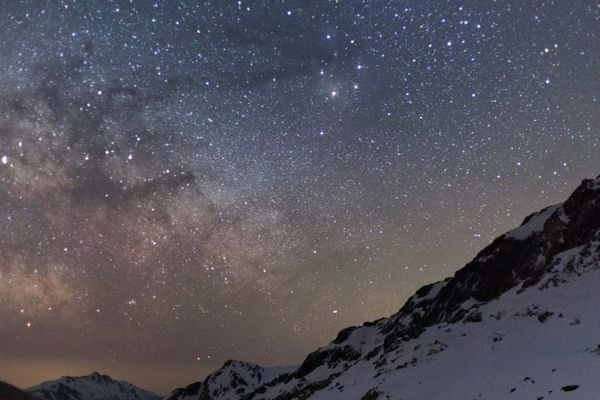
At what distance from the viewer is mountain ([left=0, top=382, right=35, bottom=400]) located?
5730 mm

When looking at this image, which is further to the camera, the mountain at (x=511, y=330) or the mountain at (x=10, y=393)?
the mountain at (x=511, y=330)

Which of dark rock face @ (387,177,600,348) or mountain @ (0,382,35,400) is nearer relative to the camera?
mountain @ (0,382,35,400)

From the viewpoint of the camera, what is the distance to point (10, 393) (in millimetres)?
5840

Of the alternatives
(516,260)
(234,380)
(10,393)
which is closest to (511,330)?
(516,260)

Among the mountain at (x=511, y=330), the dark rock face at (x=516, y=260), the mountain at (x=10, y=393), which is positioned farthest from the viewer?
the dark rock face at (x=516, y=260)

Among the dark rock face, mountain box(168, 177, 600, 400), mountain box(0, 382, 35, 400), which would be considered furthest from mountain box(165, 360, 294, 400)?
mountain box(0, 382, 35, 400)

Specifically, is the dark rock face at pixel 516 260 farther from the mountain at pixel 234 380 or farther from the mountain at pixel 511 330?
the mountain at pixel 234 380

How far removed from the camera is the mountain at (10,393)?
226 inches

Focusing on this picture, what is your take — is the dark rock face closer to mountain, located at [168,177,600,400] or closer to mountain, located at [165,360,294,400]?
mountain, located at [168,177,600,400]

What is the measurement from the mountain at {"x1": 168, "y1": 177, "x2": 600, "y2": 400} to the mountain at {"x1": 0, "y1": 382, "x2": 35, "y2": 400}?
19.8 meters

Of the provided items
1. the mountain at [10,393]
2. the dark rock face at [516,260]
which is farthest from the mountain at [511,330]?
the mountain at [10,393]

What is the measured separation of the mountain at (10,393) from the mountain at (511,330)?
19.8 m

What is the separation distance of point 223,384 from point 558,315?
16170cm

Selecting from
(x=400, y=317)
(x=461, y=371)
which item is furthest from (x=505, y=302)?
(x=400, y=317)
